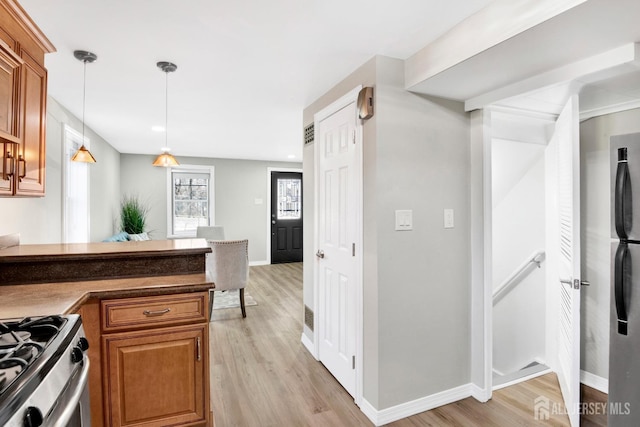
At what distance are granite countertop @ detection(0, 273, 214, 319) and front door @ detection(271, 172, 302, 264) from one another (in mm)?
5254

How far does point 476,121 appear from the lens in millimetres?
2275

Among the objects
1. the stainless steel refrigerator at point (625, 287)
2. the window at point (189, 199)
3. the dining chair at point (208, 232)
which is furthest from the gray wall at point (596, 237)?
the window at point (189, 199)

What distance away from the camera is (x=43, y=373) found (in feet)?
2.98

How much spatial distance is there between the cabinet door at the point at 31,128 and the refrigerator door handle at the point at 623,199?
3.08m

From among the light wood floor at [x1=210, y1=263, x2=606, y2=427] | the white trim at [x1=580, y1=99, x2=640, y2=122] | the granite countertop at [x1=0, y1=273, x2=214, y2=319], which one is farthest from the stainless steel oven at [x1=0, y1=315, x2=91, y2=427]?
the white trim at [x1=580, y1=99, x2=640, y2=122]

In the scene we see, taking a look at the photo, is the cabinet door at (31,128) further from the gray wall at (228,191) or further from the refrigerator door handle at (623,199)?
the gray wall at (228,191)

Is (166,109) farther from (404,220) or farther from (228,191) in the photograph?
(228,191)

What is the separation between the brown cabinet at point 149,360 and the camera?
5.22ft

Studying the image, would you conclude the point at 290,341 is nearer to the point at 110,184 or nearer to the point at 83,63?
the point at 83,63

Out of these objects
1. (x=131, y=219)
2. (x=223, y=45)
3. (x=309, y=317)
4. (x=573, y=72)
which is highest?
(x=223, y=45)

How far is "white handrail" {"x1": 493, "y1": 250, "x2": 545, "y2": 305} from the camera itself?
302 centimetres

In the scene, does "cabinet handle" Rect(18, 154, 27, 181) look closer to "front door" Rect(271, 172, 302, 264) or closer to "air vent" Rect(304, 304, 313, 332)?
"air vent" Rect(304, 304, 313, 332)

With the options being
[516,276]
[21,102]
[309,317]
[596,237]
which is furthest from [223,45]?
[516,276]

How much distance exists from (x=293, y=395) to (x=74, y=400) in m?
1.53
